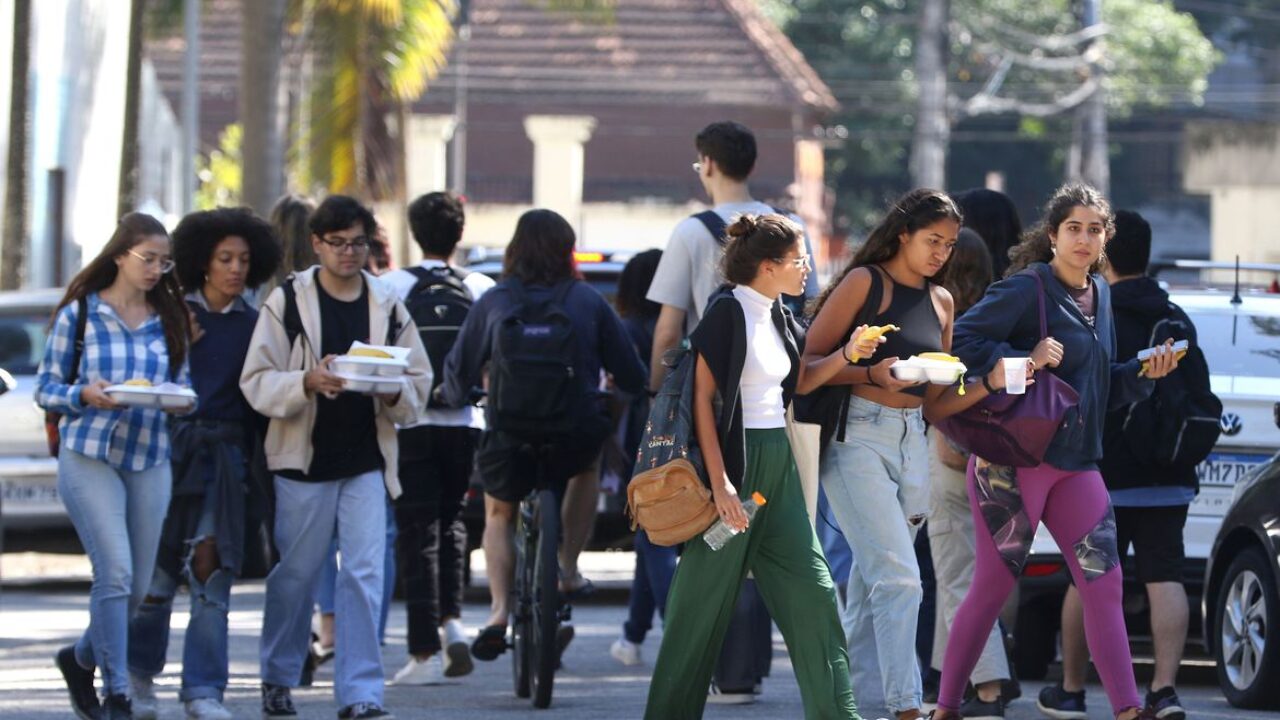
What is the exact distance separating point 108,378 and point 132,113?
15.0m

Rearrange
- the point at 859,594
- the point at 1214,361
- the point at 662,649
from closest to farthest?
the point at 662,649 → the point at 859,594 → the point at 1214,361

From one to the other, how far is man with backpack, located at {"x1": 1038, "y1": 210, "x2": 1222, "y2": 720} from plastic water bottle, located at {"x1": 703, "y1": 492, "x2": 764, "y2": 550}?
2124 millimetres

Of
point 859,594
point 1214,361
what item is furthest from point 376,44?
point 859,594

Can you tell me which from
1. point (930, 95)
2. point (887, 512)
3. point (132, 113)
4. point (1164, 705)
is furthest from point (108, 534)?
point (930, 95)

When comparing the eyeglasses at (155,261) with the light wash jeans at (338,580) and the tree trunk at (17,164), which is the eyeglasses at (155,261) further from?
the tree trunk at (17,164)

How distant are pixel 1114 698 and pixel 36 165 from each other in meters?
21.2

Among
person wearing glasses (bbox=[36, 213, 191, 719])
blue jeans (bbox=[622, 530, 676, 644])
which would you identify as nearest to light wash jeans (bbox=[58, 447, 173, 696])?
person wearing glasses (bbox=[36, 213, 191, 719])

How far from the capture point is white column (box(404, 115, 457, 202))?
3609 centimetres

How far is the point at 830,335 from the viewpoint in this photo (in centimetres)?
798

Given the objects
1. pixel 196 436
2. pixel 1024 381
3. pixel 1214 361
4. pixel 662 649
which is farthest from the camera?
pixel 1214 361

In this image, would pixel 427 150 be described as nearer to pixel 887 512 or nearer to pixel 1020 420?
pixel 1020 420

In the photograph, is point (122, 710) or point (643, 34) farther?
point (643, 34)

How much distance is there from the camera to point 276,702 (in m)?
9.11

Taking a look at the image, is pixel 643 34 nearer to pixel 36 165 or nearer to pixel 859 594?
pixel 36 165
